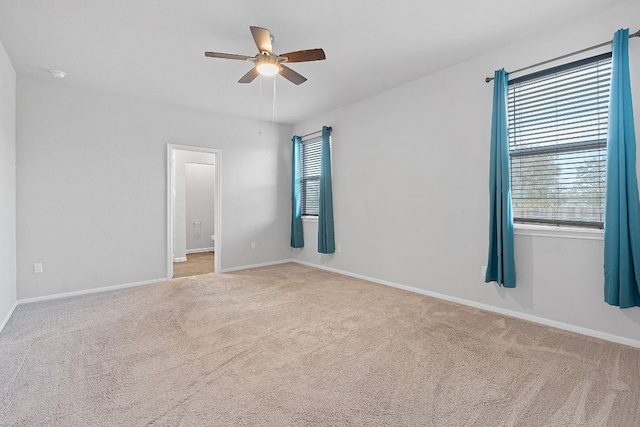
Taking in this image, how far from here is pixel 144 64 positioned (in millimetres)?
3465

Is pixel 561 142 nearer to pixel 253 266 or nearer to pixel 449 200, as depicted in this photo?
pixel 449 200

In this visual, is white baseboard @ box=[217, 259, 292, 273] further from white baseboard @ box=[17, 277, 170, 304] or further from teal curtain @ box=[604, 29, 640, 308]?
teal curtain @ box=[604, 29, 640, 308]

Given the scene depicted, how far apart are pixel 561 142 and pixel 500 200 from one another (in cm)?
71

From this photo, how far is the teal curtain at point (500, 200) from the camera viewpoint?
307cm

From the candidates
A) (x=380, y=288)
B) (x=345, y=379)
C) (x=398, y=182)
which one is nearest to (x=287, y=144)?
(x=398, y=182)

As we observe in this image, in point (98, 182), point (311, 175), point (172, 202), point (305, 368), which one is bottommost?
point (305, 368)

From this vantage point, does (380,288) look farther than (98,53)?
Yes

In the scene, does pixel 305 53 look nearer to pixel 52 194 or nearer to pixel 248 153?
pixel 248 153

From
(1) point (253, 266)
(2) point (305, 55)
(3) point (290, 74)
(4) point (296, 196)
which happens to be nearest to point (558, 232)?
(2) point (305, 55)

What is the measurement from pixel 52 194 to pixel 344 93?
13.2 feet

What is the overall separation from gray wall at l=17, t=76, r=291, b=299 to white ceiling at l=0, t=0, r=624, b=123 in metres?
0.43

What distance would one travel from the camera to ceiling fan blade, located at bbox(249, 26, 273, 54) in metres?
2.34

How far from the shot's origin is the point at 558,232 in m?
2.88

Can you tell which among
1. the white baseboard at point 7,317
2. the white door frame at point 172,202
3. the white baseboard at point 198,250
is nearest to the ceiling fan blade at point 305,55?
the white door frame at point 172,202
